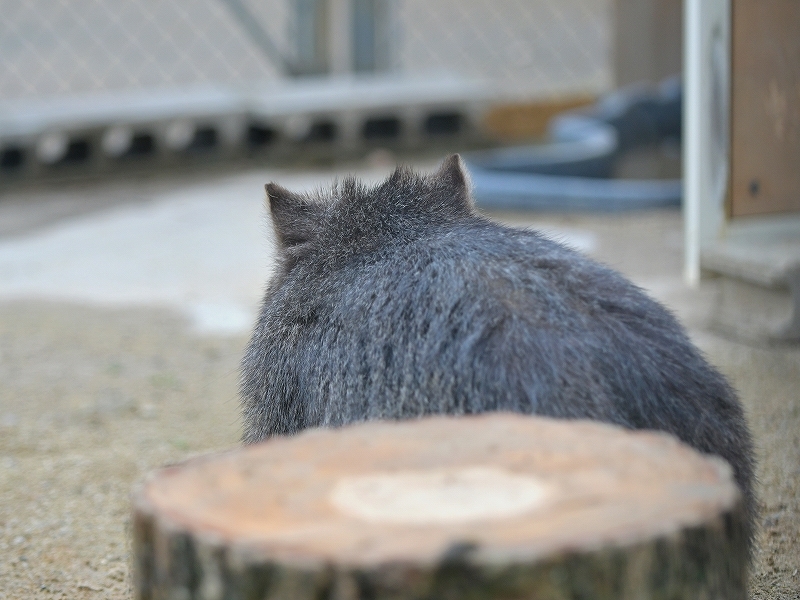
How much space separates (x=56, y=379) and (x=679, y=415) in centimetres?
250

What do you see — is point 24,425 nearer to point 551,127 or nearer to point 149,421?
point 149,421

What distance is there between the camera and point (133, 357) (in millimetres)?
3781

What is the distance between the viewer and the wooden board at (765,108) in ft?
11.6

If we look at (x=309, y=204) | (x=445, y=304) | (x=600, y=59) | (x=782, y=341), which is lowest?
(x=782, y=341)

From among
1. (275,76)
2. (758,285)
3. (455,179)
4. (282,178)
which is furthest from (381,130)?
(455,179)

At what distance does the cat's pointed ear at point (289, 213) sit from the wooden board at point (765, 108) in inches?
80.1

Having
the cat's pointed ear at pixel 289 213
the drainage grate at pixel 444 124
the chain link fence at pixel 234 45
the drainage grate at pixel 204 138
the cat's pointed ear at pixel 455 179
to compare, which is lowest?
the cat's pointed ear at pixel 289 213

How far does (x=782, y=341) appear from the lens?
138 inches

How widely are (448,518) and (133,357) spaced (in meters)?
2.85

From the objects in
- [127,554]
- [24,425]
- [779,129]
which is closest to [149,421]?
[24,425]

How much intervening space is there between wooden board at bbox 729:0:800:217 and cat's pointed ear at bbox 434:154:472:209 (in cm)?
175

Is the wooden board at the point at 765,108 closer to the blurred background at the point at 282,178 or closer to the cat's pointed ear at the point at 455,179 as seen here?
the blurred background at the point at 282,178

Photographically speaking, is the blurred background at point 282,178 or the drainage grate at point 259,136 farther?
the drainage grate at point 259,136

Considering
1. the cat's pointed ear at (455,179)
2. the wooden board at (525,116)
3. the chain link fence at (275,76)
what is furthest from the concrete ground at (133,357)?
the wooden board at (525,116)
